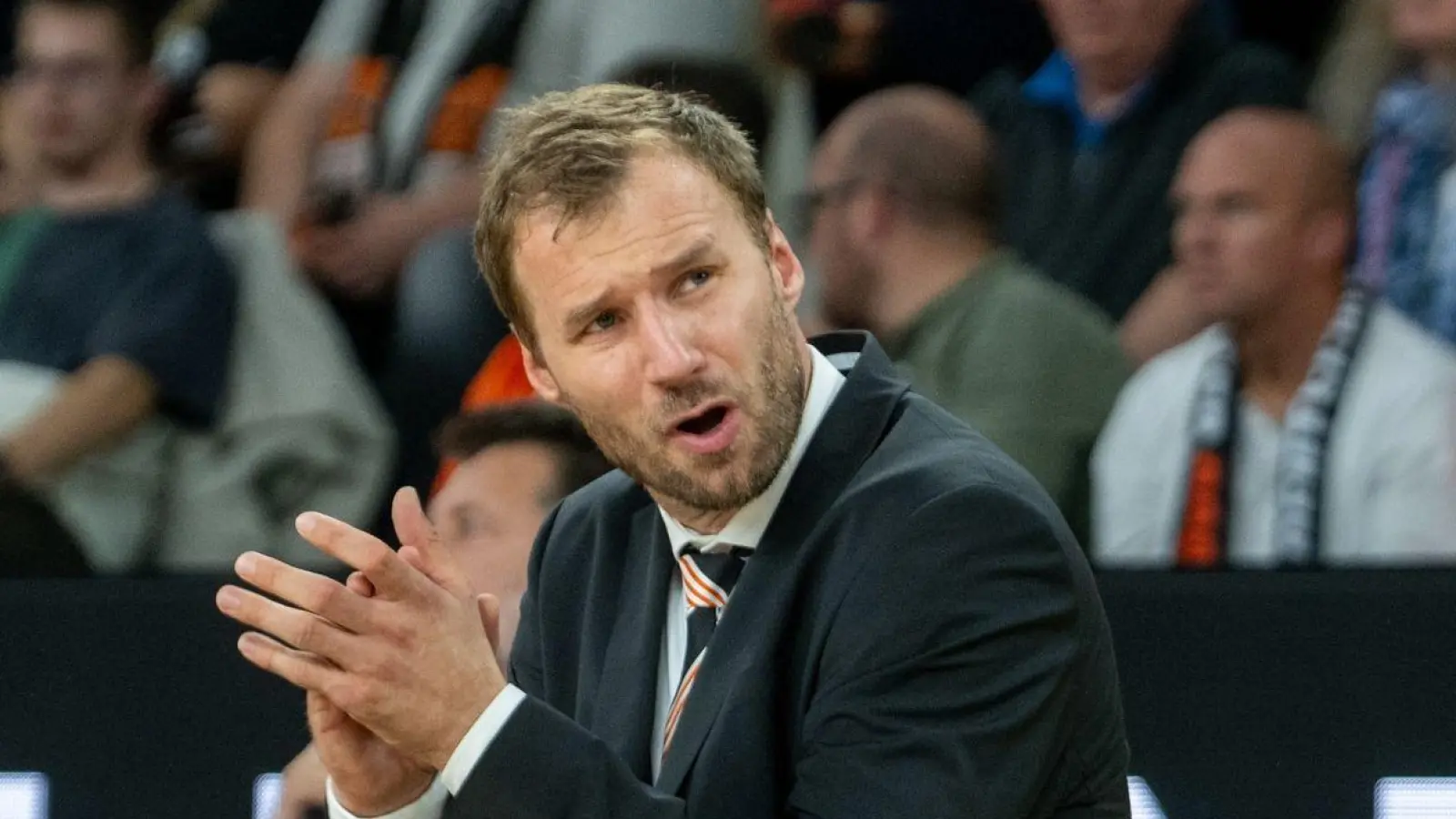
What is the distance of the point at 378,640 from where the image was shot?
5.08 feet

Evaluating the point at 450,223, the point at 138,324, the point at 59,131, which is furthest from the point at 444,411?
the point at 59,131

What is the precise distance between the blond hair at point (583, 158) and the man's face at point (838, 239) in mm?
1843

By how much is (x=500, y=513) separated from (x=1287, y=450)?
132cm

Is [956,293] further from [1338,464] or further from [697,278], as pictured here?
[697,278]

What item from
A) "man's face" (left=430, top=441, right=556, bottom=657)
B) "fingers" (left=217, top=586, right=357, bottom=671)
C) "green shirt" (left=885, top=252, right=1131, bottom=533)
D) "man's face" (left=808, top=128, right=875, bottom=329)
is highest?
"fingers" (left=217, top=586, right=357, bottom=671)

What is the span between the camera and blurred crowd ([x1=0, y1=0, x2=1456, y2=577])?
11.5ft

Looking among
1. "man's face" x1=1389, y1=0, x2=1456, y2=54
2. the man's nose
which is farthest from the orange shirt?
the man's nose

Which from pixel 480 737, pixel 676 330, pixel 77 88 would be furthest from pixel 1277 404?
pixel 77 88

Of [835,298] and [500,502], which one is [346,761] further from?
[835,298]

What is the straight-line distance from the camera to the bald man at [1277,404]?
3.43m

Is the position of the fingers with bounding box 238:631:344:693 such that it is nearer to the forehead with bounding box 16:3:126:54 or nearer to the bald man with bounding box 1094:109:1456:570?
the bald man with bounding box 1094:109:1456:570

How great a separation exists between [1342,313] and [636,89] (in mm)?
1981

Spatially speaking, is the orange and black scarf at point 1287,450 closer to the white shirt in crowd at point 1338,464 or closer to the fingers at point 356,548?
the white shirt in crowd at point 1338,464

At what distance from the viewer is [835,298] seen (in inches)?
149
